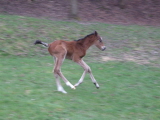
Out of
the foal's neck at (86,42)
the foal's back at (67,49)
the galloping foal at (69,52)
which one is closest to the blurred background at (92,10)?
the foal's neck at (86,42)

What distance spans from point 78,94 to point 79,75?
240cm

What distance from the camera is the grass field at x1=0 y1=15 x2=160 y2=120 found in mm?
6766

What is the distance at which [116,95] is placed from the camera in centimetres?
827

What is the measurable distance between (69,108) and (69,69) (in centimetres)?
443

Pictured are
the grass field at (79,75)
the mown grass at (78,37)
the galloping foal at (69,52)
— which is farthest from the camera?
the mown grass at (78,37)

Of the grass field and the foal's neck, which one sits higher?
the foal's neck

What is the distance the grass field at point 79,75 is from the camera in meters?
6.77

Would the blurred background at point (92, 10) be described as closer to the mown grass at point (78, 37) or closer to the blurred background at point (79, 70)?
the blurred background at point (79, 70)

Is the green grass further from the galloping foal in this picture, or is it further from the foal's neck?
the foal's neck

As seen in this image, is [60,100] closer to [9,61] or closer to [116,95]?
[116,95]

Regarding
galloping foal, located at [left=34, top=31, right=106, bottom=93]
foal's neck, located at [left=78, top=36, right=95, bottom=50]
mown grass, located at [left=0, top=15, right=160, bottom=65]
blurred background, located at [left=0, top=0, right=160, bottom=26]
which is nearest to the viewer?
galloping foal, located at [left=34, top=31, right=106, bottom=93]

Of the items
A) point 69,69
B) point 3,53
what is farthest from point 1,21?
point 69,69

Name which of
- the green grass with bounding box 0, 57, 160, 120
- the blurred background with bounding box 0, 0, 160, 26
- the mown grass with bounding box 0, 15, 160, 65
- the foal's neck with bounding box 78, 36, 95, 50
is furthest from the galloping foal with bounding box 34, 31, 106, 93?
the blurred background with bounding box 0, 0, 160, 26

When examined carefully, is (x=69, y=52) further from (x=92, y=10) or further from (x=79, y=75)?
(x=92, y=10)
